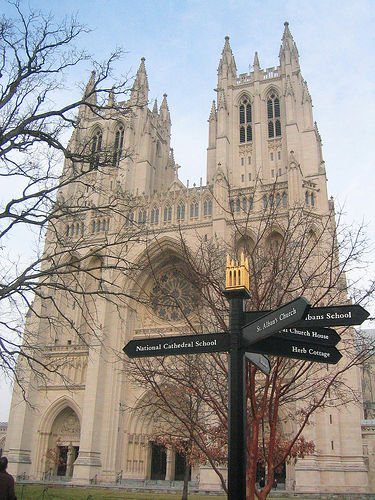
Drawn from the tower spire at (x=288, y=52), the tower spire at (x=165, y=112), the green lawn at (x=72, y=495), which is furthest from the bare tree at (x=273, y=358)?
the tower spire at (x=165, y=112)

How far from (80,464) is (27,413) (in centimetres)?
593

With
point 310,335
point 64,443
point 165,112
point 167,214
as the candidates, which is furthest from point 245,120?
point 310,335

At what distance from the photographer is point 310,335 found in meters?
4.99

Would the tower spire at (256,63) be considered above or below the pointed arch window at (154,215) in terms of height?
above

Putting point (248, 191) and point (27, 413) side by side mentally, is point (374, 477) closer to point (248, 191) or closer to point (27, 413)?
point (248, 191)

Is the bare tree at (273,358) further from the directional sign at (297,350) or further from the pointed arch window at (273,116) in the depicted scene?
the pointed arch window at (273,116)

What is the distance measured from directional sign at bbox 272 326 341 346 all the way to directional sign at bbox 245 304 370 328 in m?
0.13

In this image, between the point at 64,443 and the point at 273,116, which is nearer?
the point at 64,443

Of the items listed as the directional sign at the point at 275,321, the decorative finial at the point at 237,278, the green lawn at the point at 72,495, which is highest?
the decorative finial at the point at 237,278

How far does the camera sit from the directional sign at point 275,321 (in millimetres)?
4117

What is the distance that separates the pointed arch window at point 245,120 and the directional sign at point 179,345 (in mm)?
33836

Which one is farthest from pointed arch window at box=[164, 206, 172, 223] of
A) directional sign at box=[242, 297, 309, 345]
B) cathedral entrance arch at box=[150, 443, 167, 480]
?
directional sign at box=[242, 297, 309, 345]

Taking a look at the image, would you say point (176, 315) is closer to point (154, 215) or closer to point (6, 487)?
point (154, 215)

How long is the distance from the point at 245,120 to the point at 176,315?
636 inches
